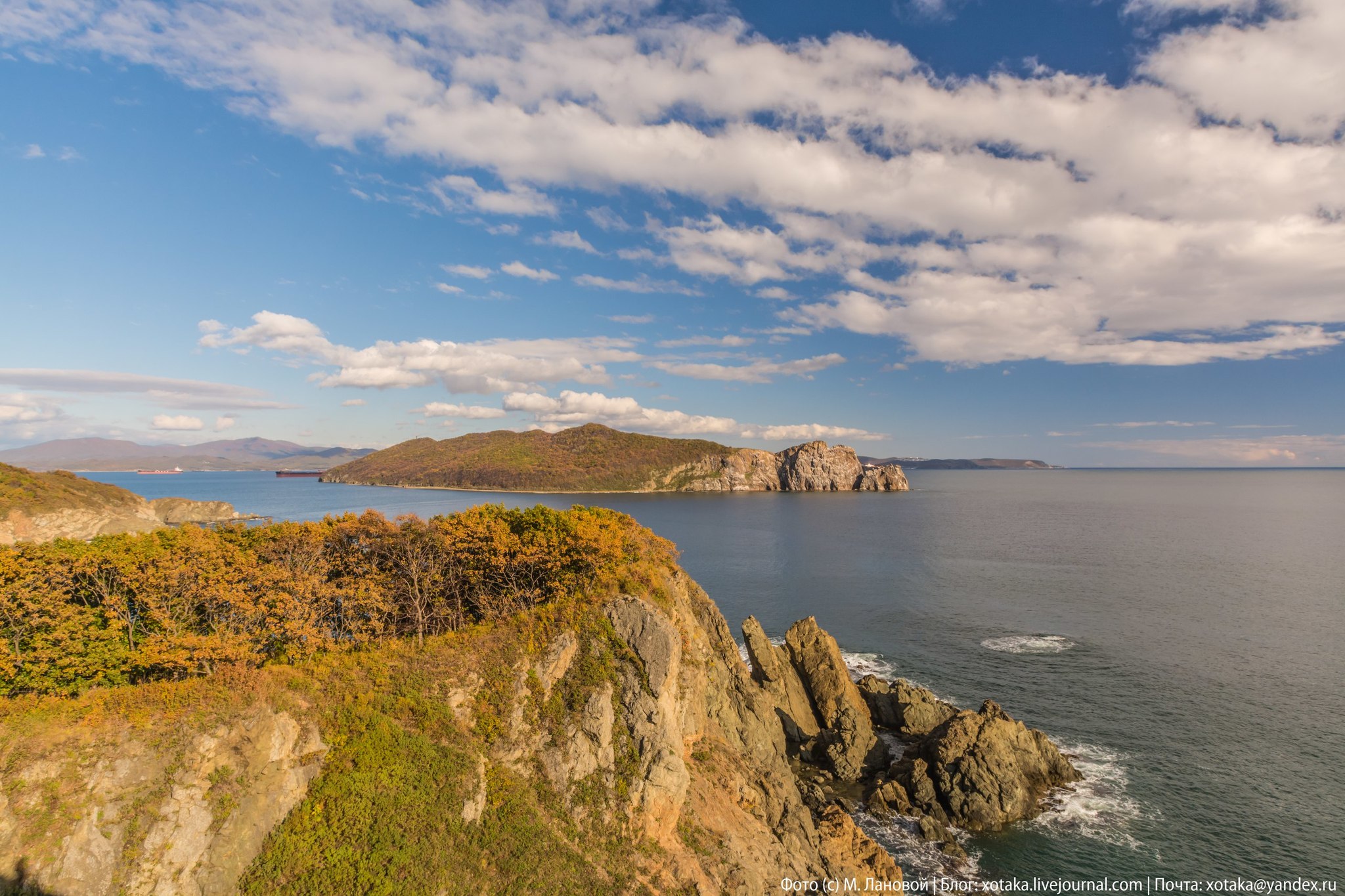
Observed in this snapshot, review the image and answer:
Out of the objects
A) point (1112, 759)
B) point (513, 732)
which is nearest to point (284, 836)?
point (513, 732)

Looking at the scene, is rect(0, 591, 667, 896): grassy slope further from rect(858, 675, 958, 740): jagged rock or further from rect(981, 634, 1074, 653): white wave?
rect(981, 634, 1074, 653): white wave

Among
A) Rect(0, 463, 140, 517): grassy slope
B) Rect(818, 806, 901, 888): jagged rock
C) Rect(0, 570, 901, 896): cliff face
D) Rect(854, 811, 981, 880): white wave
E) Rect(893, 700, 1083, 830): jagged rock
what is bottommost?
Rect(854, 811, 981, 880): white wave

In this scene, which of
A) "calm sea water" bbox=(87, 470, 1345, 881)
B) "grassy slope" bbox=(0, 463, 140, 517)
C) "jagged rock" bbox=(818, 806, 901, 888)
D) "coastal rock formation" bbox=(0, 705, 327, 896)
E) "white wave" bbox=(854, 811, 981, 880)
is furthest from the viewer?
"grassy slope" bbox=(0, 463, 140, 517)

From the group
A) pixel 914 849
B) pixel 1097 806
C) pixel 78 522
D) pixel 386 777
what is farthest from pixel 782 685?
pixel 78 522

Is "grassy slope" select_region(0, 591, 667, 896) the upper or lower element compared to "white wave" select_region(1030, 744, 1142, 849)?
upper

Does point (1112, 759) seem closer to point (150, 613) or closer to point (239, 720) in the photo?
point (239, 720)

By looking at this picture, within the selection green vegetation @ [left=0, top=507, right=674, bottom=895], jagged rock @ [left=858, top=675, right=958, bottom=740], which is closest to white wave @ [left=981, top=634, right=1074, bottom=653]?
jagged rock @ [left=858, top=675, right=958, bottom=740]

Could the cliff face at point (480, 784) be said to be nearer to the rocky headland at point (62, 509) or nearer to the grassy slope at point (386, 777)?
the grassy slope at point (386, 777)

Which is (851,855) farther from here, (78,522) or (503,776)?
(78,522)
